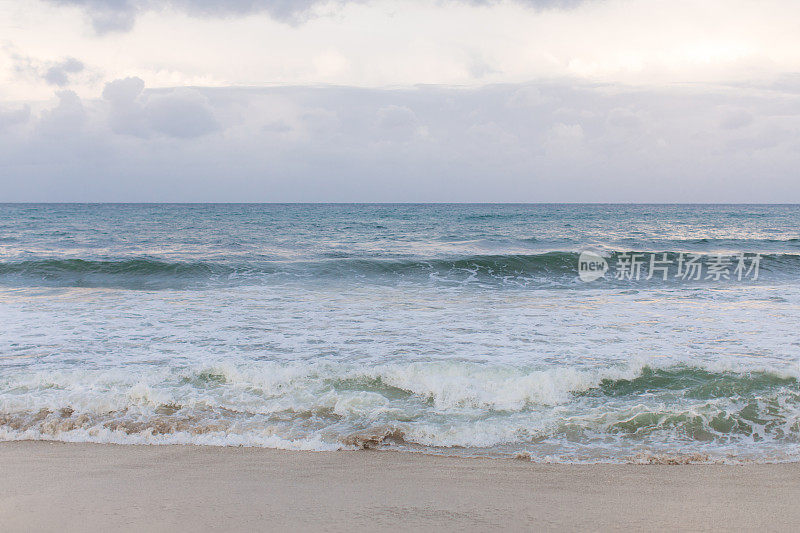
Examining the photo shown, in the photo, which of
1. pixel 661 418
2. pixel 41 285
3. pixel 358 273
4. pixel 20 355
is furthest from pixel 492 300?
pixel 41 285

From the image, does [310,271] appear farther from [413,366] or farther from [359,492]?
[359,492]

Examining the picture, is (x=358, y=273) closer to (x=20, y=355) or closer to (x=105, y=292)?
(x=105, y=292)

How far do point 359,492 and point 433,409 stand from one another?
1.62 meters

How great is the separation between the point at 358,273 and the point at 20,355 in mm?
10020

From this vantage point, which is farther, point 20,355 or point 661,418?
point 20,355

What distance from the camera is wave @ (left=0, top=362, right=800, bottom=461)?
407cm

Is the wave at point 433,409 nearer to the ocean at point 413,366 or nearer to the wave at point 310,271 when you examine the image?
the ocean at point 413,366

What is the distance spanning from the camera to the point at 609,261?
1872 cm

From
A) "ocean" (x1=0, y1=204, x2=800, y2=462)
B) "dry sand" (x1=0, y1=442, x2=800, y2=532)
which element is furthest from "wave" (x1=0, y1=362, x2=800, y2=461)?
"dry sand" (x1=0, y1=442, x2=800, y2=532)

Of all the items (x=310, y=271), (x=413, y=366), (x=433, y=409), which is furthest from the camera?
(x=310, y=271)

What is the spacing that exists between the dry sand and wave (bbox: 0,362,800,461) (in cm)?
26

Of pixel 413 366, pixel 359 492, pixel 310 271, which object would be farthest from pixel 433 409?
pixel 310 271

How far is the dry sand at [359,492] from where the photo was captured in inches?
116

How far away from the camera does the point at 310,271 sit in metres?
15.8
